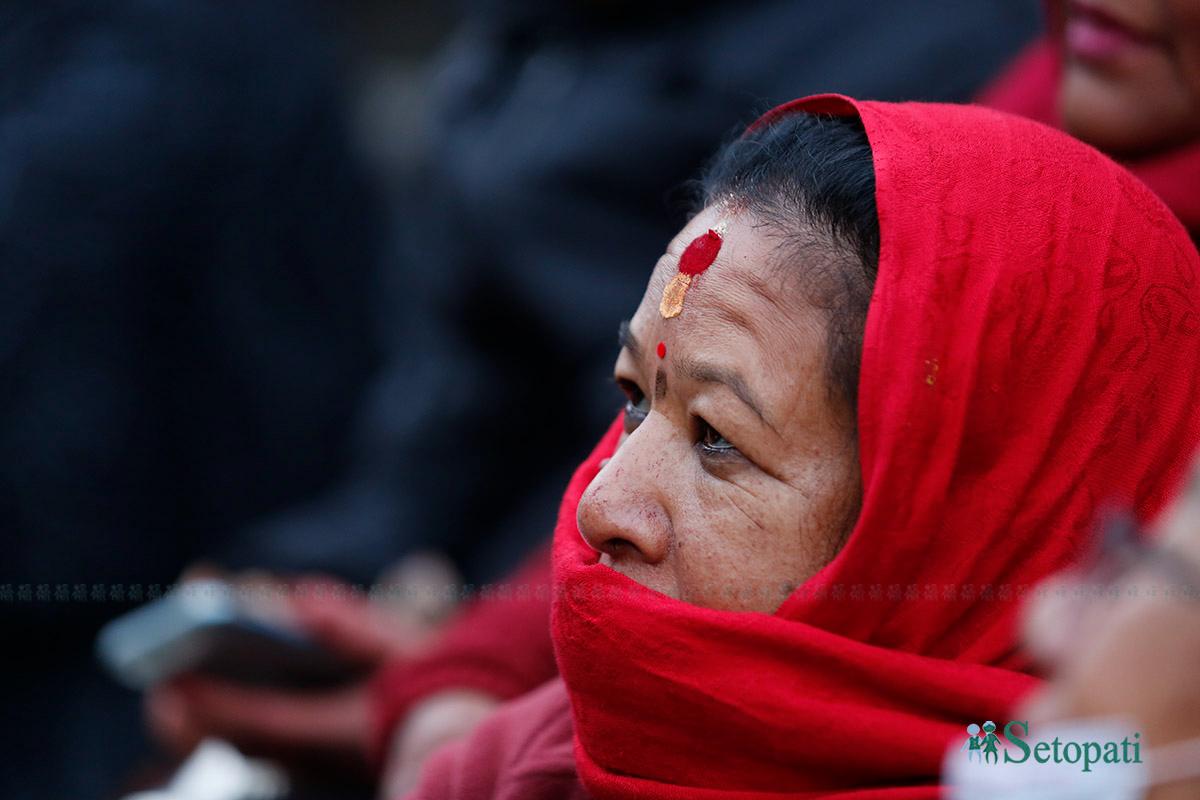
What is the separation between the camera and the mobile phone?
2660 mm

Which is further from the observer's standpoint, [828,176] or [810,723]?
[828,176]

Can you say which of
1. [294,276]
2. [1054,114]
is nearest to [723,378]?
[1054,114]

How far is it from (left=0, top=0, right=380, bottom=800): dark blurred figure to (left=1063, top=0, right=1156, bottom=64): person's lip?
233cm

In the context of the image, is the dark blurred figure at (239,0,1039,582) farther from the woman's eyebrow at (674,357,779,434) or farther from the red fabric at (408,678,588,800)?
the woman's eyebrow at (674,357,779,434)

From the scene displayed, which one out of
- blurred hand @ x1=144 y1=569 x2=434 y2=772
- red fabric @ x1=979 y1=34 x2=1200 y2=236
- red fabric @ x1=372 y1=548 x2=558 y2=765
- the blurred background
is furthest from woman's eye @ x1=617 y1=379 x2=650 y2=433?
blurred hand @ x1=144 y1=569 x2=434 y2=772

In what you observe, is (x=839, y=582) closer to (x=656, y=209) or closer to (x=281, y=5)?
(x=656, y=209)

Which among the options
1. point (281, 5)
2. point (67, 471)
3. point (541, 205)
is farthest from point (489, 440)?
point (281, 5)

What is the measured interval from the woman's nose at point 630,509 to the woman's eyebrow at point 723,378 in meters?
0.09

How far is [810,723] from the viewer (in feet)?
4.35

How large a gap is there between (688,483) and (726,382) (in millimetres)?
117

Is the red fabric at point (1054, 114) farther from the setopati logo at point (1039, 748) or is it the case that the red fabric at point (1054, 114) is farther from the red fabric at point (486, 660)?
the red fabric at point (486, 660)

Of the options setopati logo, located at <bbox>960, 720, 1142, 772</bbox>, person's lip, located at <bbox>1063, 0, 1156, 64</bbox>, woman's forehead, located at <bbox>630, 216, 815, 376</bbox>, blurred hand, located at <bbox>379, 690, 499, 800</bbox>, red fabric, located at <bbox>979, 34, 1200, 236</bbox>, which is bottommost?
blurred hand, located at <bbox>379, 690, 499, 800</bbox>

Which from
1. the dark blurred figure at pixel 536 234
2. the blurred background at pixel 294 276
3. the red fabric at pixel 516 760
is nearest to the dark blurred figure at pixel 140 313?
the blurred background at pixel 294 276

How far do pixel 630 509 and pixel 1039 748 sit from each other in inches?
20.7
